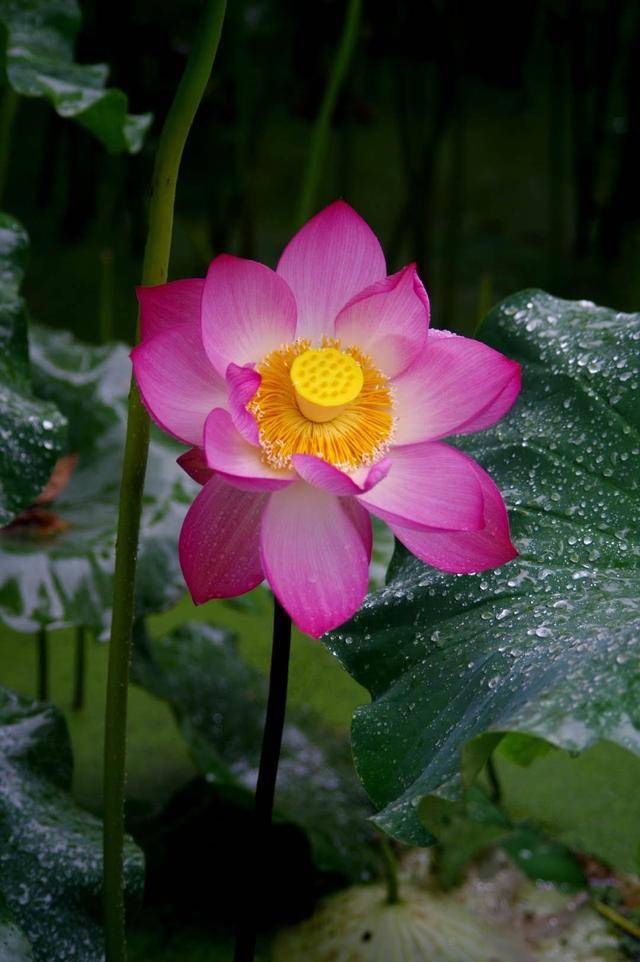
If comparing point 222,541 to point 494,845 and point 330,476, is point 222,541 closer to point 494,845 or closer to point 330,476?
point 330,476

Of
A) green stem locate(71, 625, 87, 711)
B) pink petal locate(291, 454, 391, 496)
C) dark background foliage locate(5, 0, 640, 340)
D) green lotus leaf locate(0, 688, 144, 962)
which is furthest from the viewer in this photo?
dark background foliage locate(5, 0, 640, 340)

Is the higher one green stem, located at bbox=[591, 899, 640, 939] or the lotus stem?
the lotus stem

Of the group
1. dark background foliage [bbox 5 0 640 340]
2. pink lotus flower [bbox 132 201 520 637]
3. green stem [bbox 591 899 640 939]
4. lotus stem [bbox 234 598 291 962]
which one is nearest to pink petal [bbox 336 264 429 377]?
pink lotus flower [bbox 132 201 520 637]

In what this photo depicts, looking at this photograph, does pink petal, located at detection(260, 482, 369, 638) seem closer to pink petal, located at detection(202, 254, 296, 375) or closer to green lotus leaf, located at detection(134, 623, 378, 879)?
pink petal, located at detection(202, 254, 296, 375)

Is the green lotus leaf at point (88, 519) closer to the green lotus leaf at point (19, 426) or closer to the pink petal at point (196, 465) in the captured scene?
the green lotus leaf at point (19, 426)

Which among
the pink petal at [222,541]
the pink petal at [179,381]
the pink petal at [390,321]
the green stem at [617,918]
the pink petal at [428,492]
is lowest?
the green stem at [617,918]

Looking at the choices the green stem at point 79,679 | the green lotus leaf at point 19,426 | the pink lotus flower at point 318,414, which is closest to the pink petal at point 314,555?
the pink lotus flower at point 318,414

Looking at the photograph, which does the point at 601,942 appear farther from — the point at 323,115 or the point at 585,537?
the point at 323,115

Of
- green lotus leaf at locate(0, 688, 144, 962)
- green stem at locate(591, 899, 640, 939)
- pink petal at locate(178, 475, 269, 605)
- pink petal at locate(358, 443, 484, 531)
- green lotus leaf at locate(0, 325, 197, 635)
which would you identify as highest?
pink petal at locate(358, 443, 484, 531)
